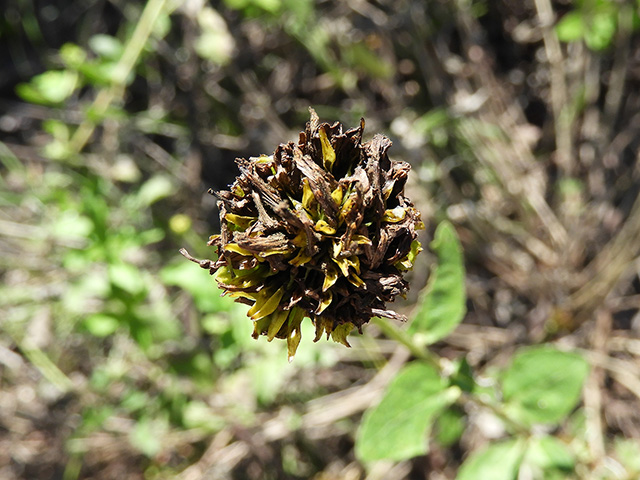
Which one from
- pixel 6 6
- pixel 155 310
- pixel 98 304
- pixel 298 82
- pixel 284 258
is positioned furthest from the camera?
pixel 6 6

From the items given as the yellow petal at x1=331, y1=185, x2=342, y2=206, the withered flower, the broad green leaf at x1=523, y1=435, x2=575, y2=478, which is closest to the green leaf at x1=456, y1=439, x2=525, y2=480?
the broad green leaf at x1=523, y1=435, x2=575, y2=478

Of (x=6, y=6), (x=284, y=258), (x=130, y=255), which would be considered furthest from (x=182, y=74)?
(x=284, y=258)

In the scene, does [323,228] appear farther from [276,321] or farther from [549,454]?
[549,454]

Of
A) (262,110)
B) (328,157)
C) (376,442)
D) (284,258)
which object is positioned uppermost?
(262,110)

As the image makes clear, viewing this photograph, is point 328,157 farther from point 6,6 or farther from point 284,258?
point 6,6

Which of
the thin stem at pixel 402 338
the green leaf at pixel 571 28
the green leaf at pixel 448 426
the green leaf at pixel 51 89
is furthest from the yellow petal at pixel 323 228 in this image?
the green leaf at pixel 51 89

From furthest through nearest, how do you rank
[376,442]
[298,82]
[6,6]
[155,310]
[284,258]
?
1. [6,6]
2. [298,82]
3. [155,310]
4. [376,442]
5. [284,258]
